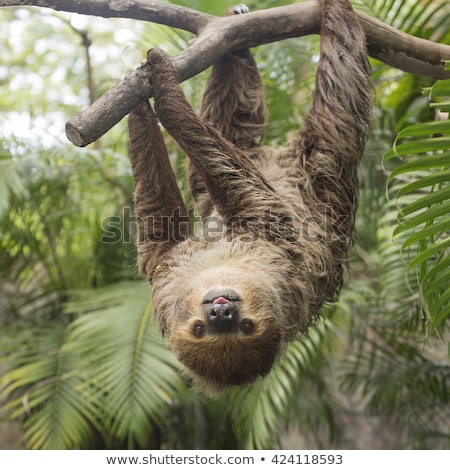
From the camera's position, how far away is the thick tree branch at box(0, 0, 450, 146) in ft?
7.36

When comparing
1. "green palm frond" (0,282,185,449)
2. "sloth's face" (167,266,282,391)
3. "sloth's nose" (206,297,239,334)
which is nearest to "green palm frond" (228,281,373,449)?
"green palm frond" (0,282,185,449)

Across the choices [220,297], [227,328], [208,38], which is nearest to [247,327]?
[227,328]

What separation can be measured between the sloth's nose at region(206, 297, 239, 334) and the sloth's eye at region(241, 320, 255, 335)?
2.5 inches

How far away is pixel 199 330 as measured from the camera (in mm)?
2691

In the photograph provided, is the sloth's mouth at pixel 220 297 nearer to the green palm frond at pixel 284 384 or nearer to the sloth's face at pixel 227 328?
the sloth's face at pixel 227 328

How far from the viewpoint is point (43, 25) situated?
29.9 feet

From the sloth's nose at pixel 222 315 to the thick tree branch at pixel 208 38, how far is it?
95 cm

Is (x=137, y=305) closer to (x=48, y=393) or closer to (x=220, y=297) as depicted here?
(x=48, y=393)

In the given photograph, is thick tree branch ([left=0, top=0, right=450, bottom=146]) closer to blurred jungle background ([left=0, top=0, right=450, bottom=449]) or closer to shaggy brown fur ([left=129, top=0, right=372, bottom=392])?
shaggy brown fur ([left=129, top=0, right=372, bottom=392])

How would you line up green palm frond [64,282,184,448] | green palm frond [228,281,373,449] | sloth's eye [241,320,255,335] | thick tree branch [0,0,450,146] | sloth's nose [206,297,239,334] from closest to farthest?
1. thick tree branch [0,0,450,146]
2. sloth's nose [206,297,239,334]
3. sloth's eye [241,320,255,335]
4. green palm frond [64,282,184,448]
5. green palm frond [228,281,373,449]

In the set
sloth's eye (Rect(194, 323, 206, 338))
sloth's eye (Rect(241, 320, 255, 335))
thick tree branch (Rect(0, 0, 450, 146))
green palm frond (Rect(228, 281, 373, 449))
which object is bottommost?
green palm frond (Rect(228, 281, 373, 449))

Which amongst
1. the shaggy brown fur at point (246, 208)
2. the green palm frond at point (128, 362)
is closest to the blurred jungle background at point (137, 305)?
the green palm frond at point (128, 362)

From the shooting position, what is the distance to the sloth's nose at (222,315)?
253 centimetres

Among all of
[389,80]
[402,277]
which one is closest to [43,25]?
[389,80]
